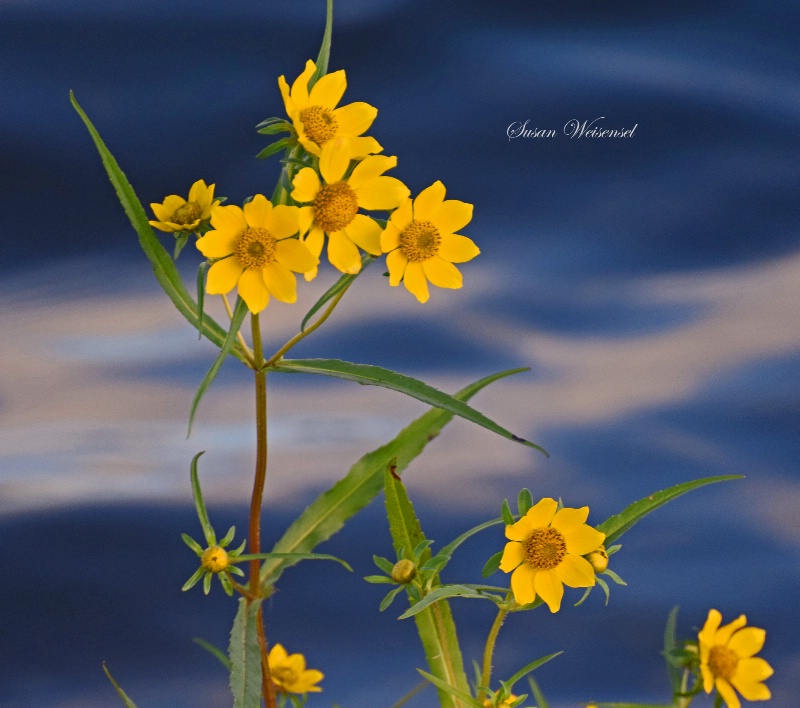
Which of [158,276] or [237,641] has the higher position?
[158,276]

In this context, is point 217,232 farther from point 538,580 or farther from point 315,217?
point 538,580

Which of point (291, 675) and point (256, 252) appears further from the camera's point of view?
point (291, 675)

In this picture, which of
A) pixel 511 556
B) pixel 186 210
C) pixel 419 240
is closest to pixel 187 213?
pixel 186 210

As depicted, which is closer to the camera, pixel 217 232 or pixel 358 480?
pixel 217 232

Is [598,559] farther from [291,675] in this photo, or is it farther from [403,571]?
[291,675]

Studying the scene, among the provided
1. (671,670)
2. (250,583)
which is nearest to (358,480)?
(250,583)

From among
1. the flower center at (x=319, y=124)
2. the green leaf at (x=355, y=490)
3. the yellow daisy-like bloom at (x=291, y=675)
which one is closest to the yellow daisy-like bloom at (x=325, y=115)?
the flower center at (x=319, y=124)

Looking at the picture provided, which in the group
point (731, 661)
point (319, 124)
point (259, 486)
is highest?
point (319, 124)
